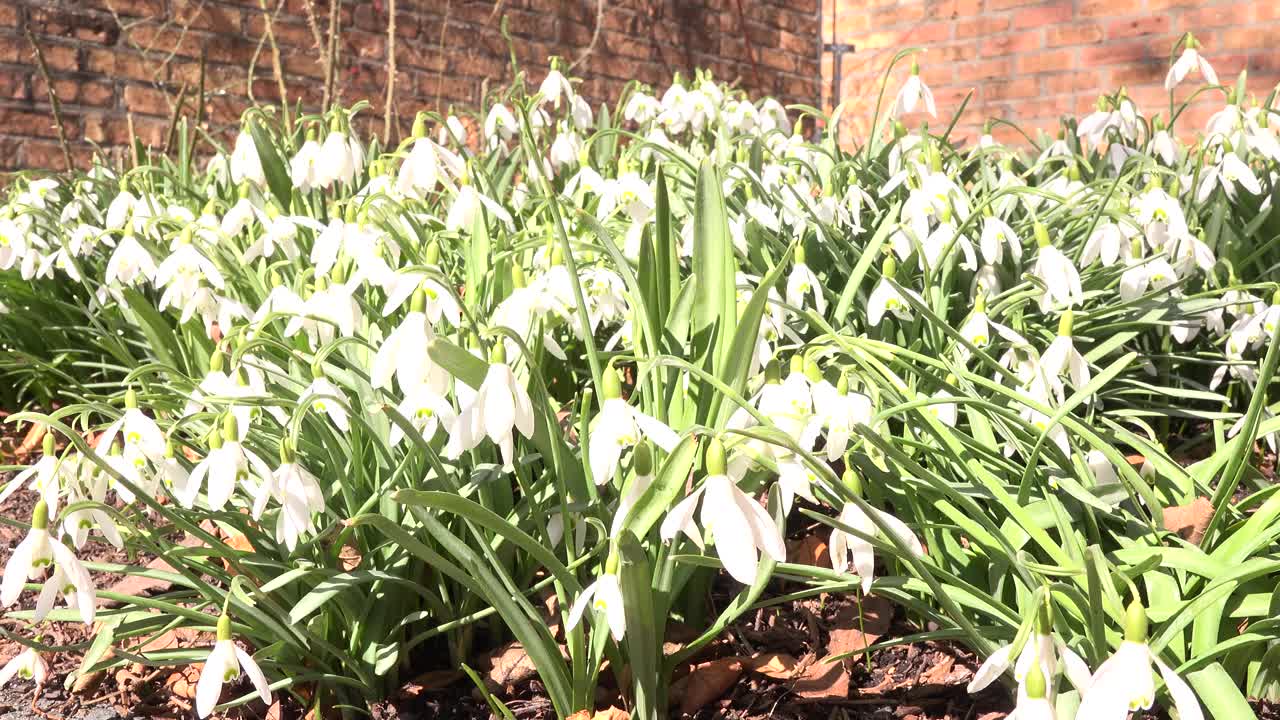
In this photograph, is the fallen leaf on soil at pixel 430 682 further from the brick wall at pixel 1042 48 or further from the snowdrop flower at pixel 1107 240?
the brick wall at pixel 1042 48

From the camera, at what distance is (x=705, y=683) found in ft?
4.70

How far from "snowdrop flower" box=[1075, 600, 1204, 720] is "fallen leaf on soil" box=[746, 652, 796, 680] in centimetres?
65

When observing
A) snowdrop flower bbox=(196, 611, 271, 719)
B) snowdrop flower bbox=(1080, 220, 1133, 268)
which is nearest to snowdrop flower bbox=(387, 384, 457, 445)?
snowdrop flower bbox=(196, 611, 271, 719)

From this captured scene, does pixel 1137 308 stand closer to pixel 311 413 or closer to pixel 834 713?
pixel 834 713

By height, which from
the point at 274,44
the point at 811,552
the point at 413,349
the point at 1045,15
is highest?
the point at 1045,15

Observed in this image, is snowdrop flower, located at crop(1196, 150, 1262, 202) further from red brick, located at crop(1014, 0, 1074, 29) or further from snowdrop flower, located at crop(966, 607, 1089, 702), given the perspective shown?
red brick, located at crop(1014, 0, 1074, 29)

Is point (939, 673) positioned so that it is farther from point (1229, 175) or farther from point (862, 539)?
point (1229, 175)

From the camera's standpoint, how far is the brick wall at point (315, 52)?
4168 mm

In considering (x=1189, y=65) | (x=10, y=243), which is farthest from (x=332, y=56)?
(x=1189, y=65)

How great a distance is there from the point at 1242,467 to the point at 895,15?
6156 mm

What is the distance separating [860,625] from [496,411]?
0.70 metres

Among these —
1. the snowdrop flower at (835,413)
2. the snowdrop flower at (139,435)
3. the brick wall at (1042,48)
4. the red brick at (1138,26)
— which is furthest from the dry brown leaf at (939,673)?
the red brick at (1138,26)

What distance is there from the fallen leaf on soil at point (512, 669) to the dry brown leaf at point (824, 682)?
1.18 feet

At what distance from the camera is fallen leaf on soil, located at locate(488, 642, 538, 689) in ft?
4.77
